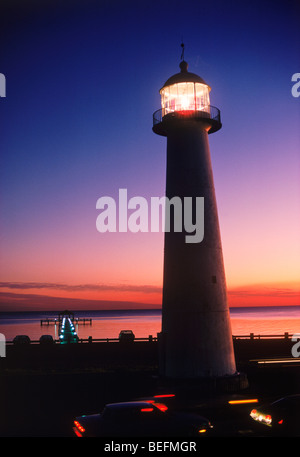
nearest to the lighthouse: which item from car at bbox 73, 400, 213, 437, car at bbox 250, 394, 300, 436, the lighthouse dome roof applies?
the lighthouse dome roof

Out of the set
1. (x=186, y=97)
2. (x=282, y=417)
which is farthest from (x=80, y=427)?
(x=186, y=97)

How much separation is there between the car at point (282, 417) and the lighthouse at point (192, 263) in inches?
245

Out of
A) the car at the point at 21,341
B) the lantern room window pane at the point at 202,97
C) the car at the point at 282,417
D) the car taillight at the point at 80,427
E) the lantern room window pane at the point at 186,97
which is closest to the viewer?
the car taillight at the point at 80,427

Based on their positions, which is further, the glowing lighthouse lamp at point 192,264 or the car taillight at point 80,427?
the glowing lighthouse lamp at point 192,264

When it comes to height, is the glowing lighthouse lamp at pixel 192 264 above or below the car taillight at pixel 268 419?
above

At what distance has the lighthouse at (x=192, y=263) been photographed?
19000 millimetres

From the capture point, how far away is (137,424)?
11.0 metres

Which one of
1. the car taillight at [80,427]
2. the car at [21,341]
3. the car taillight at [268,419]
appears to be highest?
the car at [21,341]

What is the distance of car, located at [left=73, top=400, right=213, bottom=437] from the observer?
35.5ft

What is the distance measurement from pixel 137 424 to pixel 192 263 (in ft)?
29.8

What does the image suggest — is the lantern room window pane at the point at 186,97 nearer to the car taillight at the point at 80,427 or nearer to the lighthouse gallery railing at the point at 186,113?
the lighthouse gallery railing at the point at 186,113

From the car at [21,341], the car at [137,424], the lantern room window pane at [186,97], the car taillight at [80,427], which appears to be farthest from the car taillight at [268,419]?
the car at [21,341]
